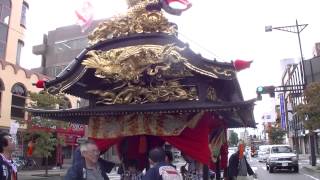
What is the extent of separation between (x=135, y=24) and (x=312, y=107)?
Result: 20.9 meters

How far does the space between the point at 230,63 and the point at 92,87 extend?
337 centimetres

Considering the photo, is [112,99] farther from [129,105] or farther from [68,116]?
[68,116]

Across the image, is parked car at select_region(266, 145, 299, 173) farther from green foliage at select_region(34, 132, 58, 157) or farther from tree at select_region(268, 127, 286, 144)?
tree at select_region(268, 127, 286, 144)

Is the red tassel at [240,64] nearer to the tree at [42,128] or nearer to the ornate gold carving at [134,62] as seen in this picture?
the ornate gold carving at [134,62]

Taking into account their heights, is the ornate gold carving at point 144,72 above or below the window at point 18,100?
below

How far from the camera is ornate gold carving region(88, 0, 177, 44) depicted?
8.70 meters

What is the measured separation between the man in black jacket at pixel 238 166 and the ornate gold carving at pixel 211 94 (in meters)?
3.57

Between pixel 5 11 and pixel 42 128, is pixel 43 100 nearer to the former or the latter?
pixel 42 128

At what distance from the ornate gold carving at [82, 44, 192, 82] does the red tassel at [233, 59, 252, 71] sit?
3.33 feet

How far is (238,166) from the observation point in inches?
470

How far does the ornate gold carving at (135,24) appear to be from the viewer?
8695 millimetres

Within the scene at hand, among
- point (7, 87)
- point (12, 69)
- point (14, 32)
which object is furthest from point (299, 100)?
point (7, 87)

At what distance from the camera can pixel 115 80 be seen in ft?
29.0

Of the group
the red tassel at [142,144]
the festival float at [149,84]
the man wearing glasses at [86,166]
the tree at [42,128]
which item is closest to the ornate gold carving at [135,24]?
the festival float at [149,84]
